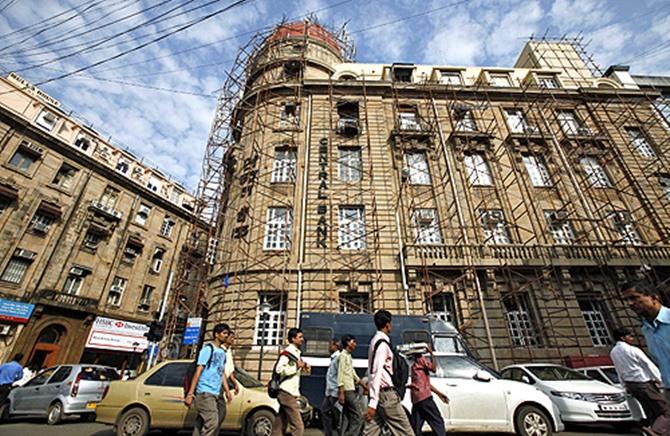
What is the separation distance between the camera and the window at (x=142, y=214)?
2557 cm

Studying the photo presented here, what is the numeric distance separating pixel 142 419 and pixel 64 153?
75.3 feet

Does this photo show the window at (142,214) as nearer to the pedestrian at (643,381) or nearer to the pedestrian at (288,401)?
the pedestrian at (288,401)

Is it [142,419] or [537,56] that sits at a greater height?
[537,56]

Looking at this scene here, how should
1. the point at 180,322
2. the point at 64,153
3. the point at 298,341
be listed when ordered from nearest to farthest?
the point at 298,341 → the point at 180,322 → the point at 64,153

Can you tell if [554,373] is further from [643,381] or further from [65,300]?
[65,300]

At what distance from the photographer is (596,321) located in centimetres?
1360

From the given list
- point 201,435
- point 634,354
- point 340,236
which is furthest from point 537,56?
point 201,435

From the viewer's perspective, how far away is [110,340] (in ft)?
67.7

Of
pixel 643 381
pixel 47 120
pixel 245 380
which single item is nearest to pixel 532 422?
pixel 643 381

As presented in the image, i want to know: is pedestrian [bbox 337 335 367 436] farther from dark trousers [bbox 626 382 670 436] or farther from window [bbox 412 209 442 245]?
window [bbox 412 209 442 245]

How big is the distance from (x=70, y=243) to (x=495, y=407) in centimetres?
2539

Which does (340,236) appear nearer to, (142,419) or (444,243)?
(444,243)

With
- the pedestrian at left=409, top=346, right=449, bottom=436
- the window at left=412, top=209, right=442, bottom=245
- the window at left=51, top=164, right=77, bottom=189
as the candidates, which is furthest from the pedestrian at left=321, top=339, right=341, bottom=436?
the window at left=51, top=164, right=77, bottom=189

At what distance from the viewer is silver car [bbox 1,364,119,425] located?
841 cm
